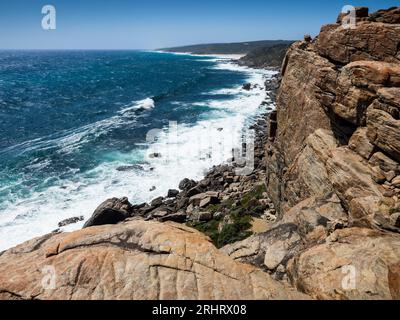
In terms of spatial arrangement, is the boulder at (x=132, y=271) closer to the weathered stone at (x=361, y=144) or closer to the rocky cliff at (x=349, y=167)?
the rocky cliff at (x=349, y=167)

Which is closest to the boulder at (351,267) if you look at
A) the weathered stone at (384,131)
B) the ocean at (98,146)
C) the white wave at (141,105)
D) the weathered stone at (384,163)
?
the weathered stone at (384,163)

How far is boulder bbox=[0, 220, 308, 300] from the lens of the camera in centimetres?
795

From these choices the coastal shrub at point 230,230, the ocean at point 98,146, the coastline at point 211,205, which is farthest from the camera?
the ocean at point 98,146

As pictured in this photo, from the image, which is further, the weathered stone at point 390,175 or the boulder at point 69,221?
the boulder at point 69,221

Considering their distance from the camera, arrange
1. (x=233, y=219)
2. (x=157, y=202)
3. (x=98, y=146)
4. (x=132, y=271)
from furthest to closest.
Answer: (x=98, y=146)
(x=157, y=202)
(x=233, y=219)
(x=132, y=271)

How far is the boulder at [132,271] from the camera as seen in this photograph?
795cm

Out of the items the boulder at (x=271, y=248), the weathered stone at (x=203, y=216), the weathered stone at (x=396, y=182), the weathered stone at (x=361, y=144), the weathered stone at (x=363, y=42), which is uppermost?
the weathered stone at (x=363, y=42)

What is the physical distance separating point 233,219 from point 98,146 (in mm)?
28445

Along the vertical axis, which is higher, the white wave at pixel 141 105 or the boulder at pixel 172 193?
the white wave at pixel 141 105

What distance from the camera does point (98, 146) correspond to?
44.4 metres

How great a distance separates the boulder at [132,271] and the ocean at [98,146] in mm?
17966
